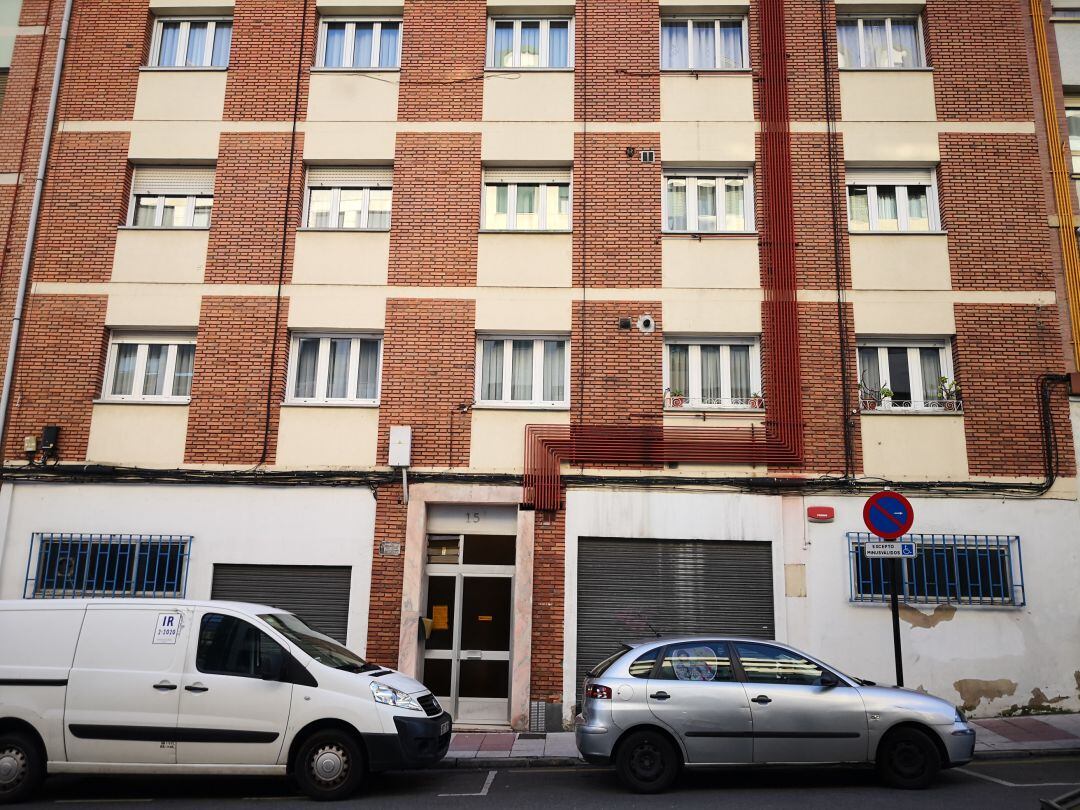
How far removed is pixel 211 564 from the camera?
37.0 feet

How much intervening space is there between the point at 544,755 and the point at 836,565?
489 centimetres

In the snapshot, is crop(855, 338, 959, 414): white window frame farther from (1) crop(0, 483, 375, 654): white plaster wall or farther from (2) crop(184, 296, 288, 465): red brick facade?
(2) crop(184, 296, 288, 465): red brick facade

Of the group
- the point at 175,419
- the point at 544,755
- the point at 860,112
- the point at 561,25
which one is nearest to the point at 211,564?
the point at 175,419

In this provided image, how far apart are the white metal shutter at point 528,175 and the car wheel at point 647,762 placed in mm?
8476

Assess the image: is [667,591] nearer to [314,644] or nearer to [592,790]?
[592,790]

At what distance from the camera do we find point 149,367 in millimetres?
12195

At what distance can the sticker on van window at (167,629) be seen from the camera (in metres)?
7.55

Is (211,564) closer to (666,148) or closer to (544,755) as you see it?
(544,755)

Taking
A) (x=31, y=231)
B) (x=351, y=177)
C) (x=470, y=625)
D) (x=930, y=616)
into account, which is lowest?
(x=470, y=625)

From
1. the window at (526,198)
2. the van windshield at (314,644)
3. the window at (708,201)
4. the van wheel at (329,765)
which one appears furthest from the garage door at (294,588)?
the window at (708,201)

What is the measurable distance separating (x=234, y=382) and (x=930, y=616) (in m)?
10.4

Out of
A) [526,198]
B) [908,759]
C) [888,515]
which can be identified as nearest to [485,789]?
[908,759]

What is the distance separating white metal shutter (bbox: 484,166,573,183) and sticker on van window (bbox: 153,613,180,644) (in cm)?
800

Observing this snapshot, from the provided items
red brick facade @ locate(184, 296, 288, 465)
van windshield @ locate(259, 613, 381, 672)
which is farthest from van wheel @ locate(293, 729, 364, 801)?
red brick facade @ locate(184, 296, 288, 465)
